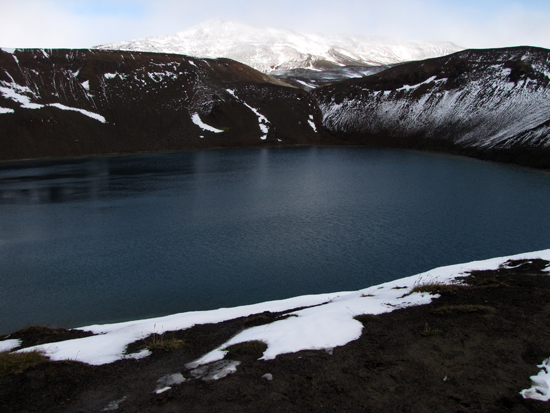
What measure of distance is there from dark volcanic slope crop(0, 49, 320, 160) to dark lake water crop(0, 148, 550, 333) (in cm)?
3307

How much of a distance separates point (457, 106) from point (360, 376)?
283 ft

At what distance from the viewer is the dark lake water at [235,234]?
17.9 metres

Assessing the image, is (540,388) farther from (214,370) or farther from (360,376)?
(214,370)

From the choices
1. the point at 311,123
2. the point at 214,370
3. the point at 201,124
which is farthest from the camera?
the point at 311,123

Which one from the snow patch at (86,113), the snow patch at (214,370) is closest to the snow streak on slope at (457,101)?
the snow patch at (86,113)

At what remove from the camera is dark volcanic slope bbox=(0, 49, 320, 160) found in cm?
7956

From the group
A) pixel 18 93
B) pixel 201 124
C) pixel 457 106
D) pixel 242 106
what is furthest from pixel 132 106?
pixel 457 106

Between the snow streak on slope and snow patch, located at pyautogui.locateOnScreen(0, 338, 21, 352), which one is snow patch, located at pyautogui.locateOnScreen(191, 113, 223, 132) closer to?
the snow streak on slope

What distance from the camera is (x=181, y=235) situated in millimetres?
26562

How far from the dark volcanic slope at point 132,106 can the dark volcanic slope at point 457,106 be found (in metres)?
12.1

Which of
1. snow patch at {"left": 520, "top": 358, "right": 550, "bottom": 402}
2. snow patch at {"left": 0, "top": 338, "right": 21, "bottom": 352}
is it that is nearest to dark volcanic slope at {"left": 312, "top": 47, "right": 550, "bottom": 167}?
snow patch at {"left": 520, "top": 358, "right": 550, "bottom": 402}

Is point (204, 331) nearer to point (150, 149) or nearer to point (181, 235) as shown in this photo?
point (181, 235)

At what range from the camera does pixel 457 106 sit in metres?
80.9

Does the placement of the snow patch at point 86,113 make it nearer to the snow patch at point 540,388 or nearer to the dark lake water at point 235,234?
the dark lake water at point 235,234
